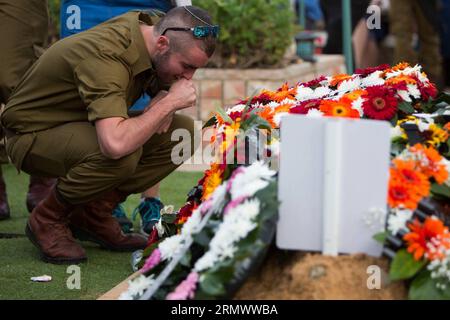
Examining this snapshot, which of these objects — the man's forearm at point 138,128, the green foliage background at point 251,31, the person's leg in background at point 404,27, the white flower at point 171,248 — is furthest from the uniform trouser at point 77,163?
the person's leg in background at point 404,27

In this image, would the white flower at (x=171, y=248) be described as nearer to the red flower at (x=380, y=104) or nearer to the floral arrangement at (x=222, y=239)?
the floral arrangement at (x=222, y=239)

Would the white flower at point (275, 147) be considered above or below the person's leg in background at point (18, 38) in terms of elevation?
below

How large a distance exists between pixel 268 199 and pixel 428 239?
46 centimetres

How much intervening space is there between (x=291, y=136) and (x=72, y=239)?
5.49 feet

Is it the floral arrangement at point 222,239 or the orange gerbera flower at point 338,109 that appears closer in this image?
the floral arrangement at point 222,239

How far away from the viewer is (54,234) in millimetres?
4016

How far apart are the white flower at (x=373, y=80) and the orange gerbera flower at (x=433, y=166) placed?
0.79 meters

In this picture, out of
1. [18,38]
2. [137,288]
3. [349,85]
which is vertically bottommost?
[137,288]

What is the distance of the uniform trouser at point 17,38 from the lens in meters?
4.66

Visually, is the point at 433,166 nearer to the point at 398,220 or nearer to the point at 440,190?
the point at 440,190

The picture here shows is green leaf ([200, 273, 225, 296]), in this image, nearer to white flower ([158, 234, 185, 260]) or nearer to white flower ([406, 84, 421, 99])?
white flower ([158, 234, 185, 260])

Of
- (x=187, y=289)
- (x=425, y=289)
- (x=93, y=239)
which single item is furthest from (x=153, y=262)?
(x=93, y=239)

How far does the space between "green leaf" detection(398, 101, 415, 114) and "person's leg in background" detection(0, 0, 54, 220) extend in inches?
83.6

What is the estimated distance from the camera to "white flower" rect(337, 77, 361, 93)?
3733mm
